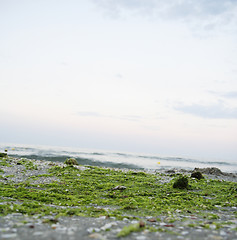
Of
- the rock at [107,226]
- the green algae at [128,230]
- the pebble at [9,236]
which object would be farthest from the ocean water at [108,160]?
the pebble at [9,236]

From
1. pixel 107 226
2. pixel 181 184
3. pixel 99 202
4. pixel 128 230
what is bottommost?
pixel 99 202

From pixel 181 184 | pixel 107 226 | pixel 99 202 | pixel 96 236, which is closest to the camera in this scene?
pixel 96 236

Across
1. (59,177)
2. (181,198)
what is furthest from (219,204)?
(59,177)

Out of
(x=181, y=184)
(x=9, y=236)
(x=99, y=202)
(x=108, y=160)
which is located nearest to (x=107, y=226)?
(x=9, y=236)

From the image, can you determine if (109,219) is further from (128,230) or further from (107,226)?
(128,230)

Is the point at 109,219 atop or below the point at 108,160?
atop

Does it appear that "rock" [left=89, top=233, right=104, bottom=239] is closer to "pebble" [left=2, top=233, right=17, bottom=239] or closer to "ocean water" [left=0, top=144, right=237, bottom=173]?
"pebble" [left=2, top=233, right=17, bottom=239]

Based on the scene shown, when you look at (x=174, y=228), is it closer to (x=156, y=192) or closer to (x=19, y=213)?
(x=19, y=213)

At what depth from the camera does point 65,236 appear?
16.6 ft

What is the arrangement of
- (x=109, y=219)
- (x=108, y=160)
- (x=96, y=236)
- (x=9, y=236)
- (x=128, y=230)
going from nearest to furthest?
(x=9, y=236) → (x=96, y=236) → (x=128, y=230) → (x=109, y=219) → (x=108, y=160)

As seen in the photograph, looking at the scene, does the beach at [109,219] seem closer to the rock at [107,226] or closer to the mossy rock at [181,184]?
the rock at [107,226]

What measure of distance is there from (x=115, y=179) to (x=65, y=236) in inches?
512

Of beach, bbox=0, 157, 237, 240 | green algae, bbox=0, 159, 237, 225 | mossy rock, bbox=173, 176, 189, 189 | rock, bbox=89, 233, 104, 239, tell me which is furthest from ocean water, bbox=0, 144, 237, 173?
rock, bbox=89, 233, 104, 239

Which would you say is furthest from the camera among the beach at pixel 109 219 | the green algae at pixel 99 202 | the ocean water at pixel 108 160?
the ocean water at pixel 108 160
